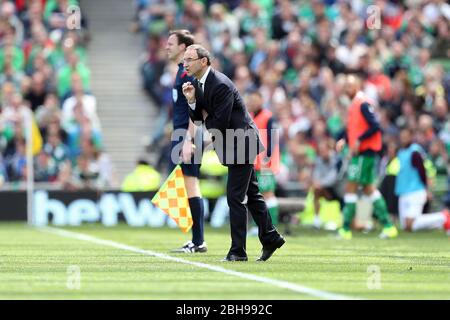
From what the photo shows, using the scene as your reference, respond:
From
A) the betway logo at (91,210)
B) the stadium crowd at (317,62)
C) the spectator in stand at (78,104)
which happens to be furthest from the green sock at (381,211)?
the spectator in stand at (78,104)

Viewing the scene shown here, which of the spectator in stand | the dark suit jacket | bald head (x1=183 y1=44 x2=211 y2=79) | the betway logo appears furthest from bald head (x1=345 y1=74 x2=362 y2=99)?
the spectator in stand

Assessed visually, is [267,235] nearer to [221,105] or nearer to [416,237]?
[221,105]

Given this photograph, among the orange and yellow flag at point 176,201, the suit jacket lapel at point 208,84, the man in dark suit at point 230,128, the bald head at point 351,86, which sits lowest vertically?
the orange and yellow flag at point 176,201

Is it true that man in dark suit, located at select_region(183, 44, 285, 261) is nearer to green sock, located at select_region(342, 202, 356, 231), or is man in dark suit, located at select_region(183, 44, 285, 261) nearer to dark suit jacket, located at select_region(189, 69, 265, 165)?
dark suit jacket, located at select_region(189, 69, 265, 165)

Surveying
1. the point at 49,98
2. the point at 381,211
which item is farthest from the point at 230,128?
the point at 49,98

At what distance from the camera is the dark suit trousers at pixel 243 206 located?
1336 cm

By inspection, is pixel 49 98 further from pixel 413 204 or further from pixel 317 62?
pixel 413 204

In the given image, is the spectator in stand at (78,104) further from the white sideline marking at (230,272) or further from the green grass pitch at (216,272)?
the green grass pitch at (216,272)

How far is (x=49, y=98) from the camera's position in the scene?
88.6 feet

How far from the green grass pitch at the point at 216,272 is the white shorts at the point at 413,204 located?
11.9 feet

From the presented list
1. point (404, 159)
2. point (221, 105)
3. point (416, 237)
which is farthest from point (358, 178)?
point (221, 105)

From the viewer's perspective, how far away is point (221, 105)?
519 inches

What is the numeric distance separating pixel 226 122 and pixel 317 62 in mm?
15682

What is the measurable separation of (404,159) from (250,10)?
27.3 feet
